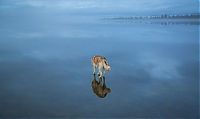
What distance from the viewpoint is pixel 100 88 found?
578 cm

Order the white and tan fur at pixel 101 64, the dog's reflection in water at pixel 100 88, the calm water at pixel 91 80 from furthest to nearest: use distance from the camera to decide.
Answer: the white and tan fur at pixel 101 64 < the dog's reflection in water at pixel 100 88 < the calm water at pixel 91 80

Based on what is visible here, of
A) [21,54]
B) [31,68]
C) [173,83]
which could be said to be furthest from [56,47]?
[173,83]

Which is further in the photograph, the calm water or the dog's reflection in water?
the dog's reflection in water

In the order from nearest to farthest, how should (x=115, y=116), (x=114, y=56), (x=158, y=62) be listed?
(x=115, y=116)
(x=158, y=62)
(x=114, y=56)

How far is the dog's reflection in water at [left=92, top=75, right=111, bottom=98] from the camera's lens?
221 inches

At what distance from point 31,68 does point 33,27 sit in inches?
320

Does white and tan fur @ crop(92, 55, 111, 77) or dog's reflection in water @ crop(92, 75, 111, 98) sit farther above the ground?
white and tan fur @ crop(92, 55, 111, 77)

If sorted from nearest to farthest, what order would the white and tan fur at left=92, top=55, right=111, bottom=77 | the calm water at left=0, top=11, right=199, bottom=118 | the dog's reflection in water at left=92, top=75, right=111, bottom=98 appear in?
the calm water at left=0, top=11, right=199, bottom=118 → the dog's reflection in water at left=92, top=75, right=111, bottom=98 → the white and tan fur at left=92, top=55, right=111, bottom=77

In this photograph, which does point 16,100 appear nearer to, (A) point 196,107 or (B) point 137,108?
(B) point 137,108

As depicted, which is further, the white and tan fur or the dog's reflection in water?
the white and tan fur

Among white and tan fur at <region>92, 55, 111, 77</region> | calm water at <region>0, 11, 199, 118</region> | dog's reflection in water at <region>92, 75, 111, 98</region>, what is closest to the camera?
calm water at <region>0, 11, 199, 118</region>

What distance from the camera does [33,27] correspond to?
15.1 meters

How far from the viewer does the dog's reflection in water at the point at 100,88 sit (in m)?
5.61

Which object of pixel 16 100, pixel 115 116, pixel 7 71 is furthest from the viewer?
pixel 7 71
